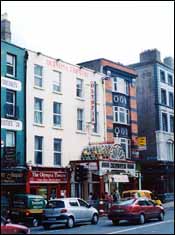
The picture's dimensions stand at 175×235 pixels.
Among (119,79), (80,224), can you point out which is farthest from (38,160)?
(119,79)

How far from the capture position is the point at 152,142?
48500 mm

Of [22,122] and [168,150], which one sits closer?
[22,122]

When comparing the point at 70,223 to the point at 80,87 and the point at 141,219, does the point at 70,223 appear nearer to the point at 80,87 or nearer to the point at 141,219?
the point at 141,219

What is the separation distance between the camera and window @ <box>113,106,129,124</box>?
4216 cm

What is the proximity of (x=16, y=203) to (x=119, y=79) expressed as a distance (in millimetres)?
20260

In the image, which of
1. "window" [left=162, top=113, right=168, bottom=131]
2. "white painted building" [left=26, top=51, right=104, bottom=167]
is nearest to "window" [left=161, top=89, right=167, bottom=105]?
"window" [left=162, top=113, right=168, bottom=131]

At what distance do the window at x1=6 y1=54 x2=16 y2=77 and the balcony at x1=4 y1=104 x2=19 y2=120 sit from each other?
2.23 metres

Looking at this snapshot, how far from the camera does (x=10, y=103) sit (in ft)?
104

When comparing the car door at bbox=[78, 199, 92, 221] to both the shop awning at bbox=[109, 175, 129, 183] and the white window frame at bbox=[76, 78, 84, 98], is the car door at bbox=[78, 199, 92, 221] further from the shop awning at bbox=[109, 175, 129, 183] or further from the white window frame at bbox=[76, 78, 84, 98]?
the white window frame at bbox=[76, 78, 84, 98]

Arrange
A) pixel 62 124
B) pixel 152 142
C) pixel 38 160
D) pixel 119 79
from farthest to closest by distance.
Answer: pixel 152 142 < pixel 119 79 < pixel 62 124 < pixel 38 160

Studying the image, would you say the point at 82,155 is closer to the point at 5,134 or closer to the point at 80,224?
the point at 5,134

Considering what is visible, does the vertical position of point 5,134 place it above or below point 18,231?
above

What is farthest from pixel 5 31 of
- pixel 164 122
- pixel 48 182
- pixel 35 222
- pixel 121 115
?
pixel 164 122

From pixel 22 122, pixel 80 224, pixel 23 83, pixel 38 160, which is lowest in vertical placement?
pixel 80 224
